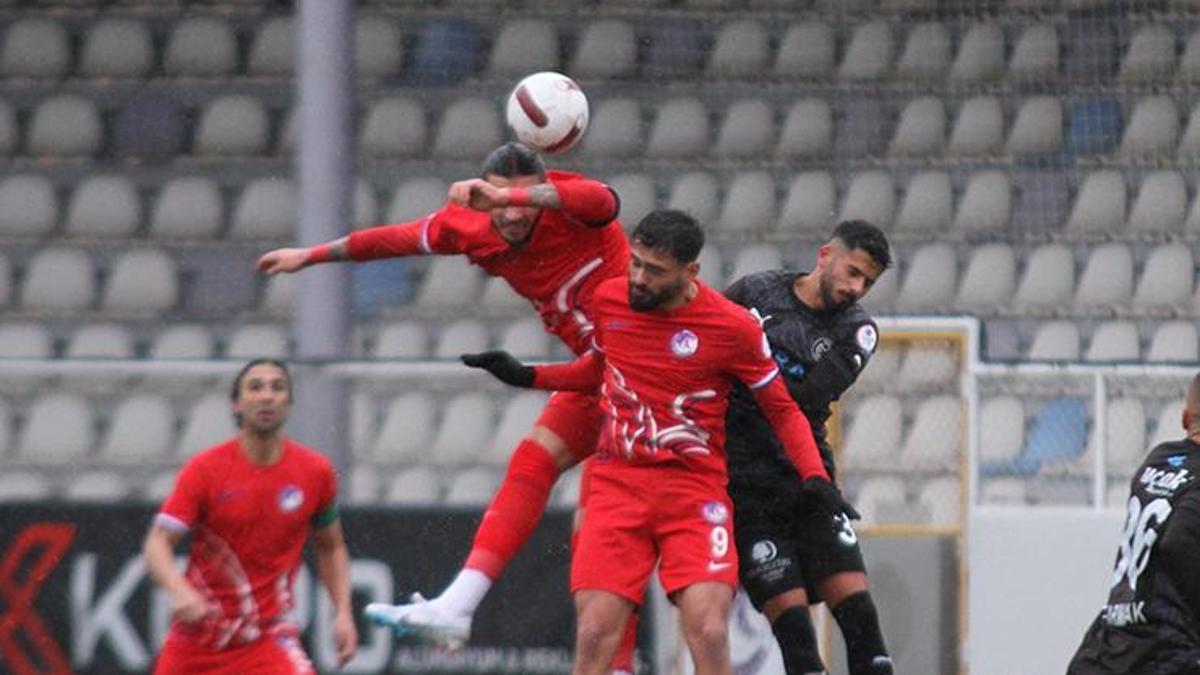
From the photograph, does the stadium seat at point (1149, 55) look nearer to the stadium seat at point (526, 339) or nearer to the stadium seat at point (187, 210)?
the stadium seat at point (526, 339)

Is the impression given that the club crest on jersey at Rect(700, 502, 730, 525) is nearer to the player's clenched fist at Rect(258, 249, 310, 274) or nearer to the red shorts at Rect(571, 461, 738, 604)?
the red shorts at Rect(571, 461, 738, 604)

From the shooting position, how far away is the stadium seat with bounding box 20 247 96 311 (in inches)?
548

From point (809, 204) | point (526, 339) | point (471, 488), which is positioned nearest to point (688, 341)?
point (471, 488)

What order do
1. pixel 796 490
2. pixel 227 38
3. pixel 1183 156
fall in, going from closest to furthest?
1. pixel 796 490
2. pixel 1183 156
3. pixel 227 38

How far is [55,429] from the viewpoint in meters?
11.7

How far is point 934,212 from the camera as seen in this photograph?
13.8 metres

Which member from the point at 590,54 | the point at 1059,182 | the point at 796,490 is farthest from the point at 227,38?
the point at 796,490

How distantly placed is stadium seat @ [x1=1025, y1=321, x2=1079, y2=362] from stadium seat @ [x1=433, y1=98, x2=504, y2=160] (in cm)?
296

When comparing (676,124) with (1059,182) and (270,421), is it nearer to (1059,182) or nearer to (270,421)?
(1059,182)

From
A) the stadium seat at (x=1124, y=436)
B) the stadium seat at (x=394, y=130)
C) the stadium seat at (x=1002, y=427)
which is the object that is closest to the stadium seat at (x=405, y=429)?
the stadium seat at (x=1002, y=427)

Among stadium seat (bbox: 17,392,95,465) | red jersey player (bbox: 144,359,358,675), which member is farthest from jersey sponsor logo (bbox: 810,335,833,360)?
stadium seat (bbox: 17,392,95,465)

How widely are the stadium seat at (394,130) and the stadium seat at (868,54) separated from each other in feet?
7.36

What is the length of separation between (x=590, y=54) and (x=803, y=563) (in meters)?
5.85

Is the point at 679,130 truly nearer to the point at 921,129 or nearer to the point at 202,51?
the point at 921,129
